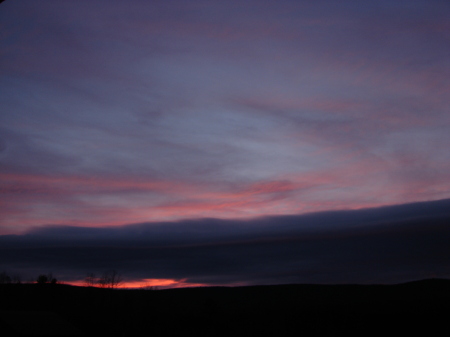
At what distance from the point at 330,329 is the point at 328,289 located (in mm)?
33464

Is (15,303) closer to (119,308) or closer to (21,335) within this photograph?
(119,308)

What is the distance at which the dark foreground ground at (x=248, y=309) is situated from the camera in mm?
54688

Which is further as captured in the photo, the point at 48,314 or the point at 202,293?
the point at 202,293

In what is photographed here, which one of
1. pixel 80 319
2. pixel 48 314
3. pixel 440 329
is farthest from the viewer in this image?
pixel 80 319

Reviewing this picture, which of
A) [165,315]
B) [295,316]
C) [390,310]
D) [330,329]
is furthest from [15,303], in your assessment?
[390,310]

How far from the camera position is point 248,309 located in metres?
73.2

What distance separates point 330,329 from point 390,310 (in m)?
12.6

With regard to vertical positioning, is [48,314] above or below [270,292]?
above

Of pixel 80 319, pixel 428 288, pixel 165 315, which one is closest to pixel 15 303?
pixel 80 319

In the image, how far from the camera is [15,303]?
67.6m

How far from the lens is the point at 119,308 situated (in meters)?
73.2

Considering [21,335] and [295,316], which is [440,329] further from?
[21,335]

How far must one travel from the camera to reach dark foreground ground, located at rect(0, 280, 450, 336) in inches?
2153

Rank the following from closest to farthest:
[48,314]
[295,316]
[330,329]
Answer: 1. [48,314]
2. [330,329]
3. [295,316]
